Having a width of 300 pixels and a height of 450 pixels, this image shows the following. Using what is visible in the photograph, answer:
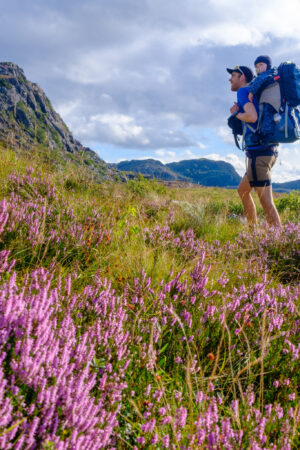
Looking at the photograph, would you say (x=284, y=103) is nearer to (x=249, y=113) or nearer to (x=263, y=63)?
(x=249, y=113)

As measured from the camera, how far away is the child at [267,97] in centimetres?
456

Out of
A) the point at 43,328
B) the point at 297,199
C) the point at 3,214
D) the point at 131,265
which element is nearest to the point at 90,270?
the point at 131,265

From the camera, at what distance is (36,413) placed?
1048mm

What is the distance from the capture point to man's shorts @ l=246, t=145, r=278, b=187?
16.5 feet

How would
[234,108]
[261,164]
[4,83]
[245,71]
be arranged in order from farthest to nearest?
[4,83]
[245,71]
[234,108]
[261,164]

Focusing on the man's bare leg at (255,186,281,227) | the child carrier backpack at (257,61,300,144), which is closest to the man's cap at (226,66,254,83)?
Answer: the child carrier backpack at (257,61,300,144)

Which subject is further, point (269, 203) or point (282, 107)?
point (269, 203)

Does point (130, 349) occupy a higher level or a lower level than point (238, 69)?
lower

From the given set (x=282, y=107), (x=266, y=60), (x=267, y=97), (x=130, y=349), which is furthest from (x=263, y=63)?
(x=130, y=349)

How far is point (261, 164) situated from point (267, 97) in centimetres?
101

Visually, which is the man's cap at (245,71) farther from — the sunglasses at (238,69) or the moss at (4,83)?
the moss at (4,83)

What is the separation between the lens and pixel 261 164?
5039 millimetres

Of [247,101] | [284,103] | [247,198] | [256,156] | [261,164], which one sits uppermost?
[247,101]

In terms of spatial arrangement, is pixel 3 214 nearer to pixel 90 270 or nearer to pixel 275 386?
pixel 90 270
